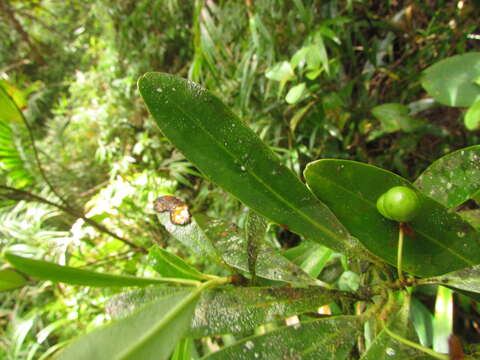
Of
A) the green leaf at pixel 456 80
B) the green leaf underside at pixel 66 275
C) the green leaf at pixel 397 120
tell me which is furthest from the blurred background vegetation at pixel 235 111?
the green leaf underside at pixel 66 275

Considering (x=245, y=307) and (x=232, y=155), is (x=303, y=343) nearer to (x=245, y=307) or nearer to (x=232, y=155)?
(x=245, y=307)

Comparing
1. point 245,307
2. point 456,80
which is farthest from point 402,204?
point 456,80

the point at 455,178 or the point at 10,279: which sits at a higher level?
the point at 10,279

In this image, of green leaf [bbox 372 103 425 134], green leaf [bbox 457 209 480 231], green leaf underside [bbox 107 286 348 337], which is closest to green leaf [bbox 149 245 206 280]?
green leaf underside [bbox 107 286 348 337]

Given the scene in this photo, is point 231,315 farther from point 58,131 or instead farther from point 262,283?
point 58,131

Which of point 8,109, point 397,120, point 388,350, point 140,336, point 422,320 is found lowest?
point 422,320

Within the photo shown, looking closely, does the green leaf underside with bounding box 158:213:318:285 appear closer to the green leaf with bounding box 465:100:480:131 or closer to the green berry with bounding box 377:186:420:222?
the green berry with bounding box 377:186:420:222

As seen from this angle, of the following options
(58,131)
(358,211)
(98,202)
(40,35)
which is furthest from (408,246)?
(40,35)
